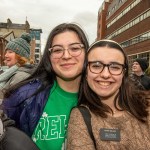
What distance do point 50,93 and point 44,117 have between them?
218mm

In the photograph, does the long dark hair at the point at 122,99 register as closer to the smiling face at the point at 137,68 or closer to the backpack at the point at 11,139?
the backpack at the point at 11,139

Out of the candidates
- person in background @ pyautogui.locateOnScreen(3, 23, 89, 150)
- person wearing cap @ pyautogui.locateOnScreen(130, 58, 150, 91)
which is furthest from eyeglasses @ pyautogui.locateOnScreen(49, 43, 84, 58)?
person wearing cap @ pyautogui.locateOnScreen(130, 58, 150, 91)

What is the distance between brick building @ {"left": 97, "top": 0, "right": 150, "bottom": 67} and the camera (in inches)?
1399

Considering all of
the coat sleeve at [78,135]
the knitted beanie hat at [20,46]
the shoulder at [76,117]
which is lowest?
the coat sleeve at [78,135]

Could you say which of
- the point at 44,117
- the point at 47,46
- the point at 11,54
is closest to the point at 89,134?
the point at 44,117

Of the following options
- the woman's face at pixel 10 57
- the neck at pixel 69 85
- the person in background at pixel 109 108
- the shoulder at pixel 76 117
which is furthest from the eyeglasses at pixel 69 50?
the woman's face at pixel 10 57

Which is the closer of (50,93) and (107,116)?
(107,116)

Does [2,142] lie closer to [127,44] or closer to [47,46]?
[47,46]

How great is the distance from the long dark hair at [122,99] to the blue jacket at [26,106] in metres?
0.32

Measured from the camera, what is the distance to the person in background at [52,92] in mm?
2350

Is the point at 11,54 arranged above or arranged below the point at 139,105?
above

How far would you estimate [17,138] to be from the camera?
186 centimetres

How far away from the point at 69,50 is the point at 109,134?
0.74 meters

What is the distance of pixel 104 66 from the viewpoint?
7.57 feet
